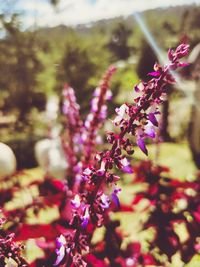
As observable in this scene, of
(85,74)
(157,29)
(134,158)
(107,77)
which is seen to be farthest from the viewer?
(157,29)

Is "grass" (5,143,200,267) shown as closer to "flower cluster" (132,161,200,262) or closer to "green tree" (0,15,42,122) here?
"flower cluster" (132,161,200,262)

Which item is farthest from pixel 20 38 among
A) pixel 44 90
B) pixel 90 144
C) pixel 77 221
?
pixel 77 221

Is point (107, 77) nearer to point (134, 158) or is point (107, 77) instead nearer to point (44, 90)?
point (134, 158)

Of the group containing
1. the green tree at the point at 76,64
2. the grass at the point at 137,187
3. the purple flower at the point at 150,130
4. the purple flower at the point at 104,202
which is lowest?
the grass at the point at 137,187

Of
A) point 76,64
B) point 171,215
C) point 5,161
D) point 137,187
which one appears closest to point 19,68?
point 76,64

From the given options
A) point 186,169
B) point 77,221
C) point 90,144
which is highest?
point 90,144

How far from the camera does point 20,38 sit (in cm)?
1041

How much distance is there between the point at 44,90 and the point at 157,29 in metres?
13.1

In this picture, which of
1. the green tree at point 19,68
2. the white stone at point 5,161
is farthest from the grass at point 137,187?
the green tree at point 19,68

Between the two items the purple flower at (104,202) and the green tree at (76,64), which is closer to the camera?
the purple flower at (104,202)

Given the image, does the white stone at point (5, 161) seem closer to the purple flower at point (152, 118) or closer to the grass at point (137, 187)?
the grass at point (137, 187)

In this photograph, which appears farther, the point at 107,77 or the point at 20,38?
the point at 20,38

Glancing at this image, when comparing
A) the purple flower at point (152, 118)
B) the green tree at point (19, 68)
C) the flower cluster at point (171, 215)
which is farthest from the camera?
the green tree at point (19, 68)

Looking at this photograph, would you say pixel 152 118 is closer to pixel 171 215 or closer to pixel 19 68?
pixel 171 215
